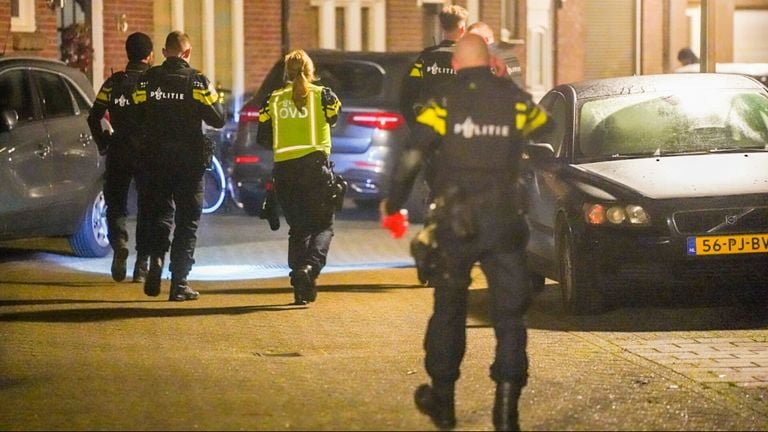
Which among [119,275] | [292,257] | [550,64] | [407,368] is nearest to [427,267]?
[407,368]

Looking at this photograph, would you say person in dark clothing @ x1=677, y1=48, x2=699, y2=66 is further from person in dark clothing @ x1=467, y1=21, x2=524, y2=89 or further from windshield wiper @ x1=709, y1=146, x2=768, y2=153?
windshield wiper @ x1=709, y1=146, x2=768, y2=153

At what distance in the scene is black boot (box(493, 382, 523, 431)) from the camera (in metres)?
7.35

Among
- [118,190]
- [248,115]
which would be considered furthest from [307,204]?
[248,115]

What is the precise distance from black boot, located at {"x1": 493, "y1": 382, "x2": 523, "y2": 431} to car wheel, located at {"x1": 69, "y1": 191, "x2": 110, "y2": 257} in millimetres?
7720

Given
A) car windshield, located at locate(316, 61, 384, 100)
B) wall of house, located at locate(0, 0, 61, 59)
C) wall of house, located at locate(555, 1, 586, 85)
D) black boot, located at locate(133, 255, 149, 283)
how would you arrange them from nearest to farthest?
1. black boot, located at locate(133, 255, 149, 283)
2. car windshield, located at locate(316, 61, 384, 100)
3. wall of house, located at locate(0, 0, 61, 59)
4. wall of house, located at locate(555, 1, 586, 85)

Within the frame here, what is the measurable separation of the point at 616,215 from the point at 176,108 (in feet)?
10.2

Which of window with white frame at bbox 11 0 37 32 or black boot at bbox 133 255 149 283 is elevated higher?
window with white frame at bbox 11 0 37 32

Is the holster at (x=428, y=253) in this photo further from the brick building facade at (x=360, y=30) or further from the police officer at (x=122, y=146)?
the brick building facade at (x=360, y=30)

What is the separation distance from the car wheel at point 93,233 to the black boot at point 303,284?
327 cm

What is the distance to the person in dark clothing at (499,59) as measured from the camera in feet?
37.7

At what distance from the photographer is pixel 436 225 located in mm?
7539

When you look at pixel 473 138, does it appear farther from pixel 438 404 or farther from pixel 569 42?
pixel 569 42

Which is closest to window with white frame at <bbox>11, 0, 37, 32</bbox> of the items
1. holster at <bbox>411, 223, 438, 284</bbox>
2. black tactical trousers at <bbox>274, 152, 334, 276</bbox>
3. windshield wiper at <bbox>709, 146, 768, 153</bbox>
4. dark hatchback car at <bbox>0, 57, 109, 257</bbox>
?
dark hatchback car at <bbox>0, 57, 109, 257</bbox>

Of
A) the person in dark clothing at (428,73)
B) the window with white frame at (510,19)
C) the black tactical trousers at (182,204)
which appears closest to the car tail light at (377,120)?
the person in dark clothing at (428,73)
